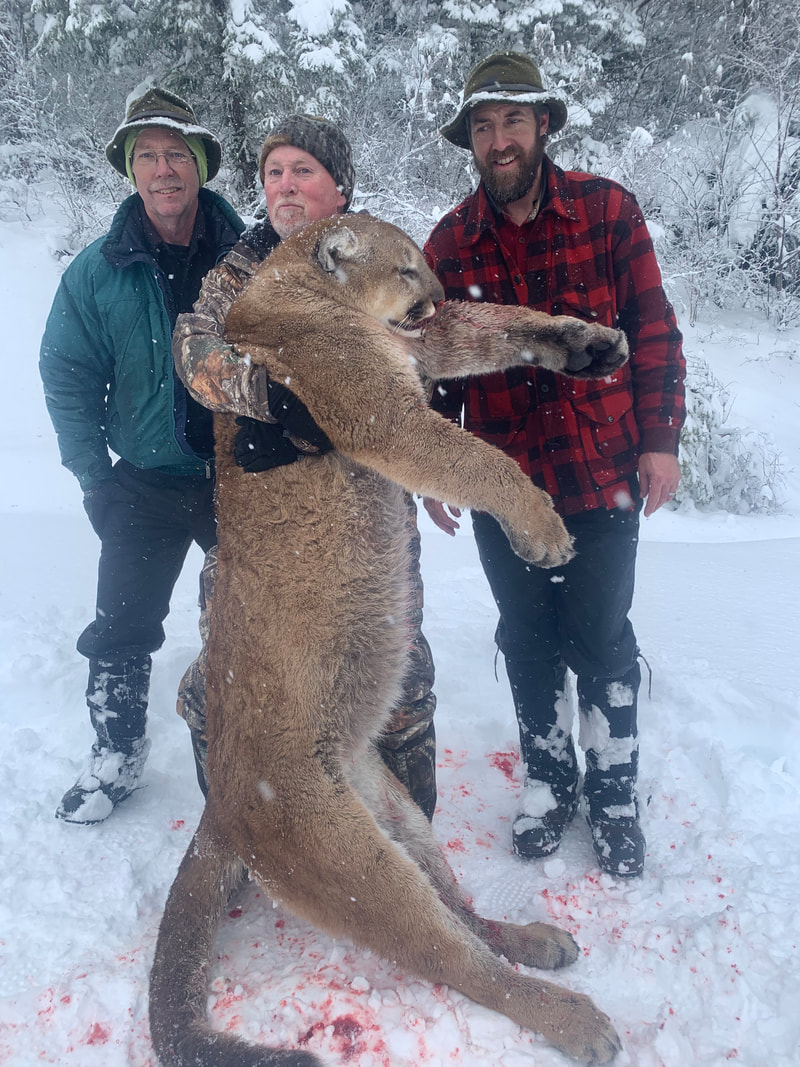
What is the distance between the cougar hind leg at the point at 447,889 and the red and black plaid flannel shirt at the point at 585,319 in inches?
55.0

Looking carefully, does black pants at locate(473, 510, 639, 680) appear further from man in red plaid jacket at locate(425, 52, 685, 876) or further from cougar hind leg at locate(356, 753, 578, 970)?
cougar hind leg at locate(356, 753, 578, 970)

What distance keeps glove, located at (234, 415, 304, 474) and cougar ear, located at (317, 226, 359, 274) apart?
2.46 feet

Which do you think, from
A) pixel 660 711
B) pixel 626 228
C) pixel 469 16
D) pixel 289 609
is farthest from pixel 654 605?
pixel 469 16

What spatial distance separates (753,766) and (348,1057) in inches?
88.4

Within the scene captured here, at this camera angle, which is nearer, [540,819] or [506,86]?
[506,86]

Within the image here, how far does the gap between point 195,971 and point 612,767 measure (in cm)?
188

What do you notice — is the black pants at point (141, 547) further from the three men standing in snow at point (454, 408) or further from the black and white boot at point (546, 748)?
the black and white boot at point (546, 748)

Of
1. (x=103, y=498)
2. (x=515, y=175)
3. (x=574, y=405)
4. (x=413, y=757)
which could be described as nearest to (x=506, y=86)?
(x=515, y=175)

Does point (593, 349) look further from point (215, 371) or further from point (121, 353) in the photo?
point (121, 353)

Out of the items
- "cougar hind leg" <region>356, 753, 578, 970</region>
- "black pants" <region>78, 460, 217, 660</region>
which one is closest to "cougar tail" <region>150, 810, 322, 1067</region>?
"cougar hind leg" <region>356, 753, 578, 970</region>

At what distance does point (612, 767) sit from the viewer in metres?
3.25

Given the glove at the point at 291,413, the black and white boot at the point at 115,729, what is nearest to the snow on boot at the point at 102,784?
the black and white boot at the point at 115,729

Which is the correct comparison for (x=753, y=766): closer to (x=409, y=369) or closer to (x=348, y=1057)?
(x=348, y=1057)

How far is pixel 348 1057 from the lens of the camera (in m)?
2.36
